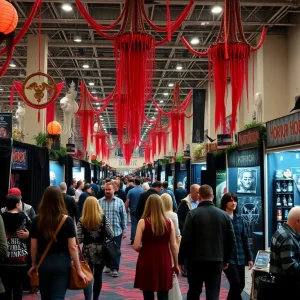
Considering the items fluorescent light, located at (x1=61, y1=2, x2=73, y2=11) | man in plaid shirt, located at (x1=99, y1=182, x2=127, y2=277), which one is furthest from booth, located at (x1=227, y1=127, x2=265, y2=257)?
fluorescent light, located at (x1=61, y1=2, x2=73, y2=11)

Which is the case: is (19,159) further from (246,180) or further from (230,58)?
(246,180)

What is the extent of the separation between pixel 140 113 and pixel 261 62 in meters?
9.45

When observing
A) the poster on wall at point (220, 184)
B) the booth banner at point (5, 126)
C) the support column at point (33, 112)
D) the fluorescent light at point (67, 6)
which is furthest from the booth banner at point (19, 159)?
the support column at point (33, 112)

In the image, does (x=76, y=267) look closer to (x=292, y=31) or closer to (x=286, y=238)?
(x=286, y=238)

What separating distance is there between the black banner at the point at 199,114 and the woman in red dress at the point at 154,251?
14424mm

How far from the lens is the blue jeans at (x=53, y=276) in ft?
10.6

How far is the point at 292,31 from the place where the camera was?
1330 cm

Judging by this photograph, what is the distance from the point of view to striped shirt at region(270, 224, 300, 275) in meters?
3.03

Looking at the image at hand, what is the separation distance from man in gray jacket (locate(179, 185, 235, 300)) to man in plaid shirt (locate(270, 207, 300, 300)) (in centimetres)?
65

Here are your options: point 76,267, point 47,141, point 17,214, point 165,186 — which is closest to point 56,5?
point 47,141


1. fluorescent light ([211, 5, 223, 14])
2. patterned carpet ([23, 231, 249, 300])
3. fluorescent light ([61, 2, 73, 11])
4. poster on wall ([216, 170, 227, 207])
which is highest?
fluorescent light ([61, 2, 73, 11])

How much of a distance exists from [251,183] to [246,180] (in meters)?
0.26

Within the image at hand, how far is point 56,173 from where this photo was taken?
13.6 m

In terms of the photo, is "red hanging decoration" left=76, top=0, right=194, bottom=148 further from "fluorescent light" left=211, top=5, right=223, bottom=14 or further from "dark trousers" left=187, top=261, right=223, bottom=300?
"fluorescent light" left=211, top=5, right=223, bottom=14
